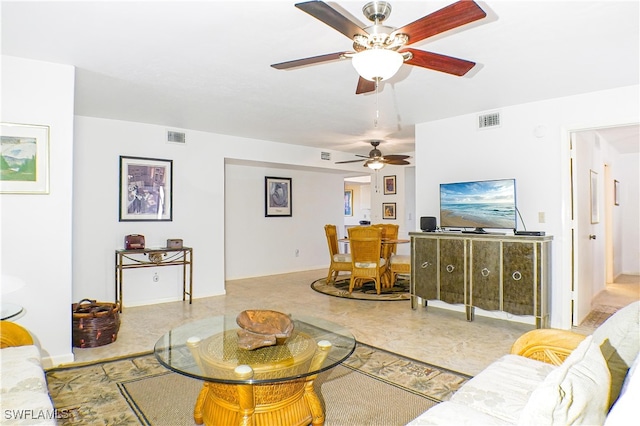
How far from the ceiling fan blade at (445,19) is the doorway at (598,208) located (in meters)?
2.90

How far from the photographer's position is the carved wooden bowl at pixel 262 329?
82.0 inches

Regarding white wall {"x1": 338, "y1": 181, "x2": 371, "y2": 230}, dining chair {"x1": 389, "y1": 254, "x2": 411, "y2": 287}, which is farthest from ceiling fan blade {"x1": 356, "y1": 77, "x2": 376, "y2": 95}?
white wall {"x1": 338, "y1": 181, "x2": 371, "y2": 230}

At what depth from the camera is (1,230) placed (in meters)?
2.86

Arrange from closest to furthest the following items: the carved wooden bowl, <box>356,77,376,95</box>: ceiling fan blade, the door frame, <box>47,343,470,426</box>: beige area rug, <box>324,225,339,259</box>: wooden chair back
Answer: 1. the carved wooden bowl
2. <box>47,343,470,426</box>: beige area rug
3. <box>356,77,376,95</box>: ceiling fan blade
4. the door frame
5. <box>324,225,339,259</box>: wooden chair back

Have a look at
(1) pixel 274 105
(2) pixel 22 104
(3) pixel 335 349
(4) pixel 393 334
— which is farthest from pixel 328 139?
(3) pixel 335 349

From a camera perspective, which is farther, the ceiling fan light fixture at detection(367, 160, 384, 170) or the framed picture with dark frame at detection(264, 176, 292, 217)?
the framed picture with dark frame at detection(264, 176, 292, 217)

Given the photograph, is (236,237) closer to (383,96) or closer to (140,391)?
(383,96)

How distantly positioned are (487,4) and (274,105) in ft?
8.23

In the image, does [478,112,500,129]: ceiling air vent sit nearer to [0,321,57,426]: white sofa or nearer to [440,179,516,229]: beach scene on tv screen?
[440,179,516,229]: beach scene on tv screen

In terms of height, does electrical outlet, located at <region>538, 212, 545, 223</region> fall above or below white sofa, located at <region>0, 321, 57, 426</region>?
above

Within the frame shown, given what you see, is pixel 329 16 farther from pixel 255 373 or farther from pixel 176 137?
pixel 176 137

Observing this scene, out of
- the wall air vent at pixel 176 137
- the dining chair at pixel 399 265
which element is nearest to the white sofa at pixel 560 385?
the dining chair at pixel 399 265

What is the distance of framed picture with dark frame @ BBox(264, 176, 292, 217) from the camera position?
7301 mm

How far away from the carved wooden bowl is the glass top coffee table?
44 mm
